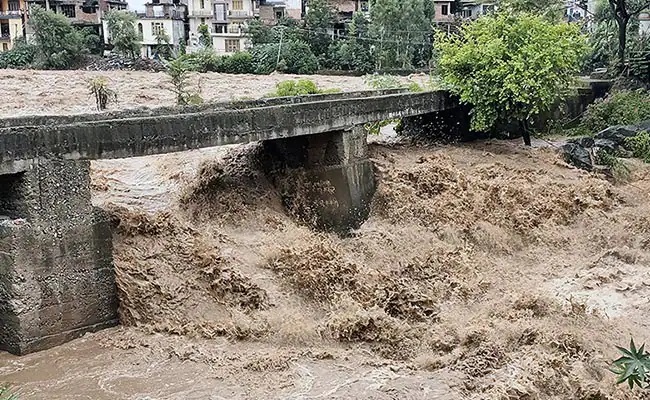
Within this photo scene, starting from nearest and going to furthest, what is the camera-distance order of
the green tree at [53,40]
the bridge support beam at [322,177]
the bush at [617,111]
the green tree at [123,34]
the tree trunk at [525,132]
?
1. the bridge support beam at [322,177]
2. the tree trunk at [525,132]
3. the bush at [617,111]
4. the green tree at [53,40]
5. the green tree at [123,34]

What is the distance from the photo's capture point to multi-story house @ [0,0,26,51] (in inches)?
2008


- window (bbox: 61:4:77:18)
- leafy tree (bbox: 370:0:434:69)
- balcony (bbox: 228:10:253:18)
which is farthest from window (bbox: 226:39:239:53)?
leafy tree (bbox: 370:0:434:69)

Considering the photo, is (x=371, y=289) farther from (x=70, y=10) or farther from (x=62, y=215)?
(x=70, y=10)

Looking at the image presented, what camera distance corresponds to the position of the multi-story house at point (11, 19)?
167 ft

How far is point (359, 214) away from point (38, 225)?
651cm

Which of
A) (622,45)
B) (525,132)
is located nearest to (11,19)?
(622,45)

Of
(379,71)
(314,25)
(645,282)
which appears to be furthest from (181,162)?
(314,25)

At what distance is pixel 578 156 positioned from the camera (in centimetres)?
1842

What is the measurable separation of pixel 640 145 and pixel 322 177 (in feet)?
28.8

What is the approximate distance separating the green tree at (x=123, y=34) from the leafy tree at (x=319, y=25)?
10562mm

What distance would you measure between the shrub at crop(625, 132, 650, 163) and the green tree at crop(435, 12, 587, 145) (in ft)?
6.89

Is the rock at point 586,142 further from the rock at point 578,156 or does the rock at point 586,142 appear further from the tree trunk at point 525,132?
the tree trunk at point 525,132

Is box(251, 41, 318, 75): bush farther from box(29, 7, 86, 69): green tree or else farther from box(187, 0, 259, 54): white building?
box(29, 7, 86, 69): green tree

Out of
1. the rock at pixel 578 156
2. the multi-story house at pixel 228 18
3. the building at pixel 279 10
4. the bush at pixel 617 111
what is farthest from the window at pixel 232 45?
the rock at pixel 578 156
